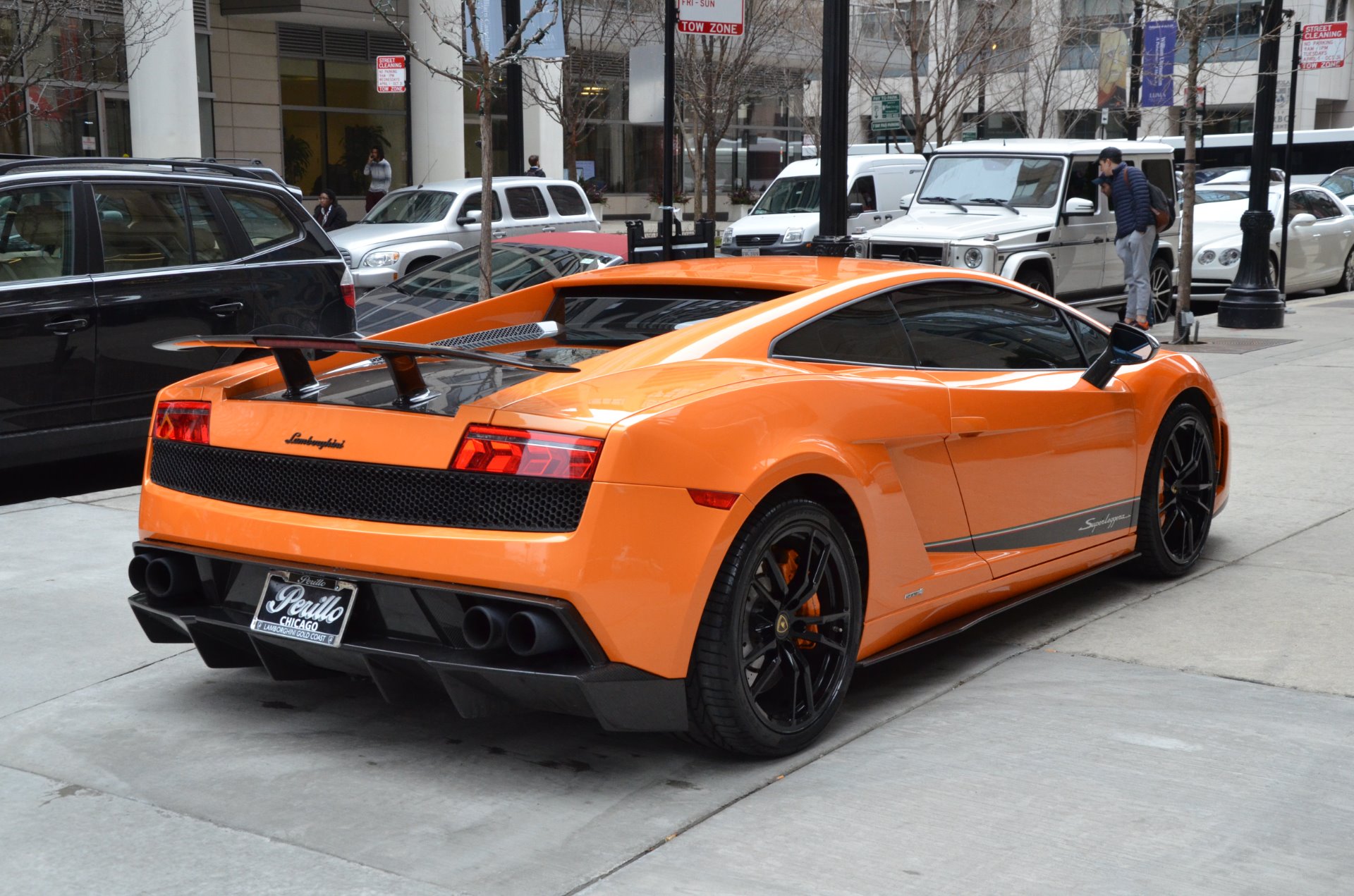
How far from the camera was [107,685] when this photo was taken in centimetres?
492

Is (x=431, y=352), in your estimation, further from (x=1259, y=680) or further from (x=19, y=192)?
(x=19, y=192)

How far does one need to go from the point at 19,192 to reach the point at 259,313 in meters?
1.49

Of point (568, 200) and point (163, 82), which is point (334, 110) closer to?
point (163, 82)

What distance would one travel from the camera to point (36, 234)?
7891 mm

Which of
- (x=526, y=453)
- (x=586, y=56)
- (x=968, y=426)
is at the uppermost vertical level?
(x=586, y=56)

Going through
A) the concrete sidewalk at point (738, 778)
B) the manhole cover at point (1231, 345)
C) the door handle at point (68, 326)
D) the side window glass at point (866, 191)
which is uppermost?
the side window glass at point (866, 191)

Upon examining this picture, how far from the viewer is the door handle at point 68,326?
25.5ft

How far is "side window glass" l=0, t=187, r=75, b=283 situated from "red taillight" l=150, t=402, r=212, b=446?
3648 mm

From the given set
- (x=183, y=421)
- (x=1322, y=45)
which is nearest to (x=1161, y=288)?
(x=1322, y=45)

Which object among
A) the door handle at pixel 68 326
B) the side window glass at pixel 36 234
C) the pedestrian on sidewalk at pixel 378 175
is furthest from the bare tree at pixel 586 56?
the door handle at pixel 68 326

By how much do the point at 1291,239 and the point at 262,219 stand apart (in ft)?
53.2

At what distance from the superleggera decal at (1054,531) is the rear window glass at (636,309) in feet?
3.32

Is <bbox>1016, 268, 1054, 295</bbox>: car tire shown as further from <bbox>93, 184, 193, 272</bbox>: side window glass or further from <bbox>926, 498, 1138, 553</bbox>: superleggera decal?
<bbox>926, 498, 1138, 553</bbox>: superleggera decal

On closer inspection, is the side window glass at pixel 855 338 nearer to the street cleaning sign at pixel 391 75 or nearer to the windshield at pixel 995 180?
the windshield at pixel 995 180
